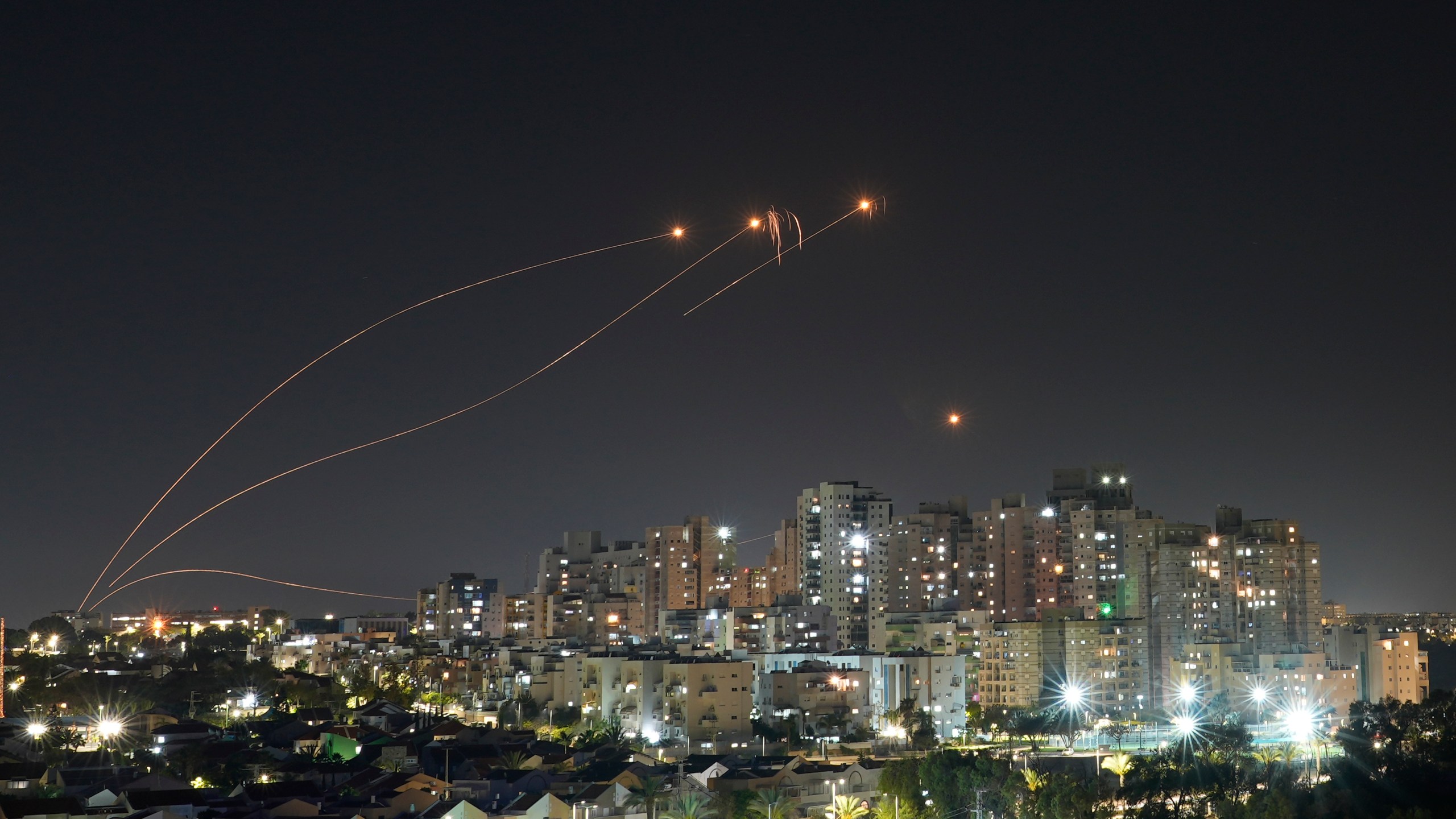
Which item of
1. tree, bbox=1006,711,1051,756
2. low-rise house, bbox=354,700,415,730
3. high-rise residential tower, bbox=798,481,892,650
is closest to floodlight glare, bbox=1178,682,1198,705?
tree, bbox=1006,711,1051,756

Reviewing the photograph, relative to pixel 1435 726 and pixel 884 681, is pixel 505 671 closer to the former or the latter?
pixel 884 681

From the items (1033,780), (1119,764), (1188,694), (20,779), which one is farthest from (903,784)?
(1188,694)

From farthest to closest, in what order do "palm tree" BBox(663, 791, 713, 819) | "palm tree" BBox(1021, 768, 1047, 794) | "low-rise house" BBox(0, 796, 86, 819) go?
"palm tree" BBox(663, 791, 713, 819) < "palm tree" BBox(1021, 768, 1047, 794) < "low-rise house" BBox(0, 796, 86, 819)

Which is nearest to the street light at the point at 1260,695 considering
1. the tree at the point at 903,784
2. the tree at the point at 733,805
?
the tree at the point at 903,784

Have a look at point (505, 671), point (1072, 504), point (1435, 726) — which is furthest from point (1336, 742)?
point (505, 671)

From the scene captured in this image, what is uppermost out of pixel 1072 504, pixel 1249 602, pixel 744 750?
pixel 1072 504

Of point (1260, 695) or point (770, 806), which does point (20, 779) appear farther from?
point (1260, 695)

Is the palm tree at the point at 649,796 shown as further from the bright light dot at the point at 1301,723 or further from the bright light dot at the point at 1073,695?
the bright light dot at the point at 1073,695

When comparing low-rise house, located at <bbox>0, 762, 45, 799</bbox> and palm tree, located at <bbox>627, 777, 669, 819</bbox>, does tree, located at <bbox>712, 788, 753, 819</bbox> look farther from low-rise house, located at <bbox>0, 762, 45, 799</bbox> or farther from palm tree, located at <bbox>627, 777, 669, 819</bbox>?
low-rise house, located at <bbox>0, 762, 45, 799</bbox>
